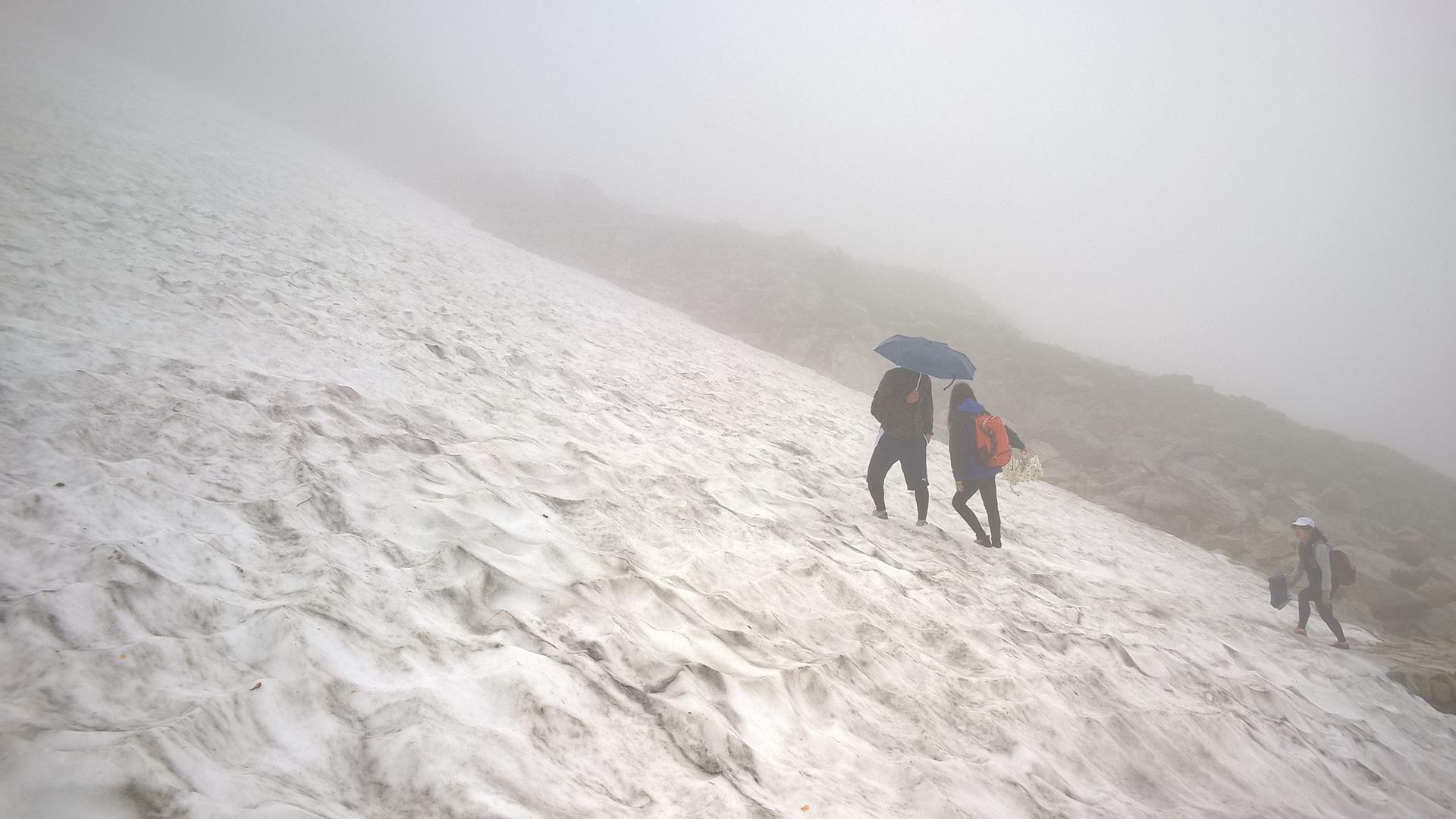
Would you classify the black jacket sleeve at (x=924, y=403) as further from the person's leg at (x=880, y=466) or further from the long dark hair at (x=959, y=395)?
the person's leg at (x=880, y=466)

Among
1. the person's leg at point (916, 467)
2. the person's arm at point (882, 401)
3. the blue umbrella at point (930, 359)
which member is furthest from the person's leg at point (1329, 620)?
the person's arm at point (882, 401)

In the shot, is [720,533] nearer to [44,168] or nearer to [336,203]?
[44,168]

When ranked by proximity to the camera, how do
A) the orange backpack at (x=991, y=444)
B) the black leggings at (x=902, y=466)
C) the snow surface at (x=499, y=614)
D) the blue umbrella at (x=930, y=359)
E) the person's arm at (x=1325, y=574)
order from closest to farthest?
the snow surface at (x=499, y=614), the blue umbrella at (x=930, y=359), the orange backpack at (x=991, y=444), the black leggings at (x=902, y=466), the person's arm at (x=1325, y=574)

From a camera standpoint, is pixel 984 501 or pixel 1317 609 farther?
pixel 1317 609

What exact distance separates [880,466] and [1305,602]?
6211mm

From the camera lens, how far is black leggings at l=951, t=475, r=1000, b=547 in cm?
631

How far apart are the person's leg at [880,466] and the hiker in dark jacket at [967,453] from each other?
64cm

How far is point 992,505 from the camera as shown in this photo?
6.46m

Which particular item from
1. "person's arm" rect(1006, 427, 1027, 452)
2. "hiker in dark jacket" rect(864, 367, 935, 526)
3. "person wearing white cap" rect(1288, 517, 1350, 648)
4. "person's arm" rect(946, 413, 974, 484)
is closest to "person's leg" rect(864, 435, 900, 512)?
"hiker in dark jacket" rect(864, 367, 935, 526)

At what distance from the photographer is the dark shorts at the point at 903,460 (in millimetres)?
6355

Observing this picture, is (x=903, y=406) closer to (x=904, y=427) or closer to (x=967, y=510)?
(x=904, y=427)

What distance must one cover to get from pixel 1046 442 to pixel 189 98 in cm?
4414

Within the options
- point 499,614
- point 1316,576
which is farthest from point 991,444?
point 1316,576

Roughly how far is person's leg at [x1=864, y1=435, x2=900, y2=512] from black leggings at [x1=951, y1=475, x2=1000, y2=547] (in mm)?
793
